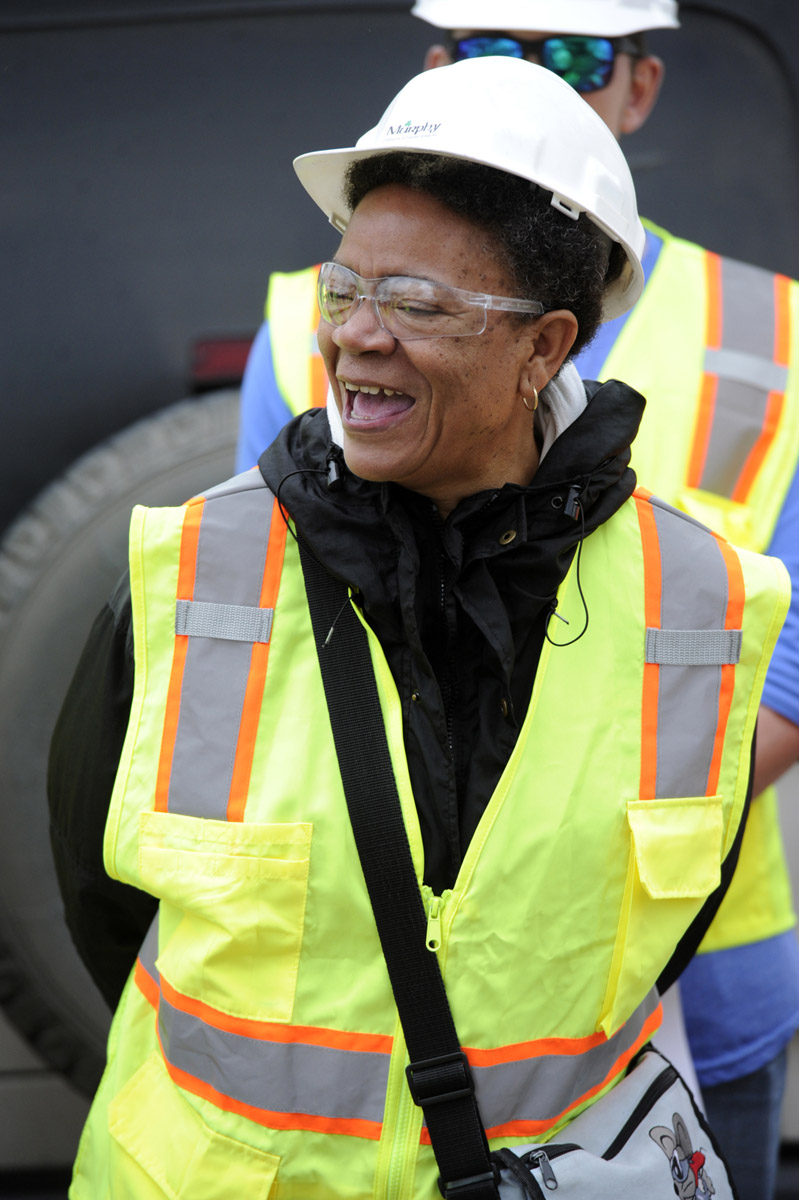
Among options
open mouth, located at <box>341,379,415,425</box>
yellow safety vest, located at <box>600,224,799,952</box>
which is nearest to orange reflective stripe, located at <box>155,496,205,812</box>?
open mouth, located at <box>341,379,415,425</box>

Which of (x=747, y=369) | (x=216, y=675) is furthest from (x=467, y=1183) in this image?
(x=747, y=369)

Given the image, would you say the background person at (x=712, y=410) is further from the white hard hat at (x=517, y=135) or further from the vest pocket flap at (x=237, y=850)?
the vest pocket flap at (x=237, y=850)

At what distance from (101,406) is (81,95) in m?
0.57

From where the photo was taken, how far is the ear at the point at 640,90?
205cm

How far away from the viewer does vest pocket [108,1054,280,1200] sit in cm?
133

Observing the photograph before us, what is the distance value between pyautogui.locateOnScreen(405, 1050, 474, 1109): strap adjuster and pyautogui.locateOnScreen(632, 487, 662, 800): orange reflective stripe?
0.37m

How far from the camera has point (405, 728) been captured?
138 centimetres

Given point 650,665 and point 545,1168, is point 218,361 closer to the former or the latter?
point 650,665

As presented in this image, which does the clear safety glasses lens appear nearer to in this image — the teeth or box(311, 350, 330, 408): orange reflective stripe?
the teeth

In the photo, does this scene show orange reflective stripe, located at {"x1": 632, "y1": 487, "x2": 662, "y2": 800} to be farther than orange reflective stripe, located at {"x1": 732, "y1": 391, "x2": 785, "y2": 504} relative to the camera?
No

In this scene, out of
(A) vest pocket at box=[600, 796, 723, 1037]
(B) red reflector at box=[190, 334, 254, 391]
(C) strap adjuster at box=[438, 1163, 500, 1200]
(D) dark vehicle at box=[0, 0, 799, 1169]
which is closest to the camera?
(C) strap adjuster at box=[438, 1163, 500, 1200]

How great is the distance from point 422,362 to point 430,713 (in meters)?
0.39

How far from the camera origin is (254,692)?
1.38m

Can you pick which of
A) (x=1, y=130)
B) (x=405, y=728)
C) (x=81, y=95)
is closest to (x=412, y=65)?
(x=81, y=95)
